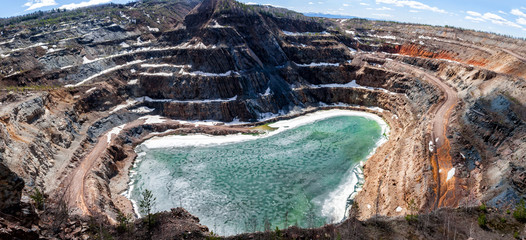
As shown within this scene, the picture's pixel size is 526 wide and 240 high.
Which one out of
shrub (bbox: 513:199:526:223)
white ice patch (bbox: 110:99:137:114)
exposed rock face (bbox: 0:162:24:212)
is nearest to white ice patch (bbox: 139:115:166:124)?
white ice patch (bbox: 110:99:137:114)

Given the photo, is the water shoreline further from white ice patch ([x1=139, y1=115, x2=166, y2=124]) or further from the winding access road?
the winding access road

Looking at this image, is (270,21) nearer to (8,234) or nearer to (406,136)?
(406,136)

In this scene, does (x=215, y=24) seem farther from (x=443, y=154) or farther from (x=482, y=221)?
(x=482, y=221)

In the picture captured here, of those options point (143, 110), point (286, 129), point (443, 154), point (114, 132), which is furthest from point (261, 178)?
point (143, 110)

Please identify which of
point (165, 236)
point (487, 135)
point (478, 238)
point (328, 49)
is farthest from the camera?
point (328, 49)

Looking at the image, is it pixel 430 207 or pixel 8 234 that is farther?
pixel 430 207

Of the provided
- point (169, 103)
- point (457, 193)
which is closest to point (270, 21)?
point (169, 103)

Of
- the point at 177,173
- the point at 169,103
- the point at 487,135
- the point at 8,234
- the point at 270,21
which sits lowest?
the point at 177,173
